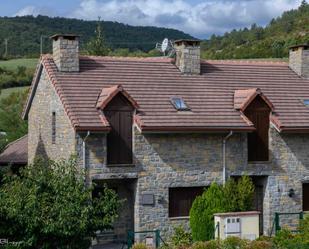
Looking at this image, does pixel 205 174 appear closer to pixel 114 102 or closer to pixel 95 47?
pixel 114 102

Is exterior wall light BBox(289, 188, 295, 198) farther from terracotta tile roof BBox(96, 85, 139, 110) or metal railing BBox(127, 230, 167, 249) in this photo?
terracotta tile roof BBox(96, 85, 139, 110)

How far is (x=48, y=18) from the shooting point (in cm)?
12650

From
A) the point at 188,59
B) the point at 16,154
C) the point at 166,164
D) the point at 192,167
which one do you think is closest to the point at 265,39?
the point at 16,154

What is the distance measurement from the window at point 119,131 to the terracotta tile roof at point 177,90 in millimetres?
489

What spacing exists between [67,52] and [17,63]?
224 feet

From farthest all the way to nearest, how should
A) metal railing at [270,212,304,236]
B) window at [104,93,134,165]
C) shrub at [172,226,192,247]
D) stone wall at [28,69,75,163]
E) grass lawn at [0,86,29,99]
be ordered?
grass lawn at [0,86,29,99]
metal railing at [270,212,304,236]
stone wall at [28,69,75,163]
shrub at [172,226,192,247]
window at [104,93,134,165]

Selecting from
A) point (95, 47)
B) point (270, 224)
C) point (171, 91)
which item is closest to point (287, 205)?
point (270, 224)

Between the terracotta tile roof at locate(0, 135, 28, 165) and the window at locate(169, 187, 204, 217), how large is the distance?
11508mm

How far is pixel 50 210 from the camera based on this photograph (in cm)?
2191

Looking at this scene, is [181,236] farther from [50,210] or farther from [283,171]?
[50,210]

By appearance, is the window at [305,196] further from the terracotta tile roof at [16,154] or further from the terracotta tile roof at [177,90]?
the terracotta tile roof at [16,154]

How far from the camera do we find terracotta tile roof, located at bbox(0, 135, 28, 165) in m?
37.2

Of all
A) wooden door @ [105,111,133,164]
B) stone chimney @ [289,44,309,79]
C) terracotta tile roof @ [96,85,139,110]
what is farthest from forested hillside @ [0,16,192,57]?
wooden door @ [105,111,133,164]

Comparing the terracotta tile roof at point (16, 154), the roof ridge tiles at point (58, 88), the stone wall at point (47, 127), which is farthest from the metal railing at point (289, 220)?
the terracotta tile roof at point (16, 154)
